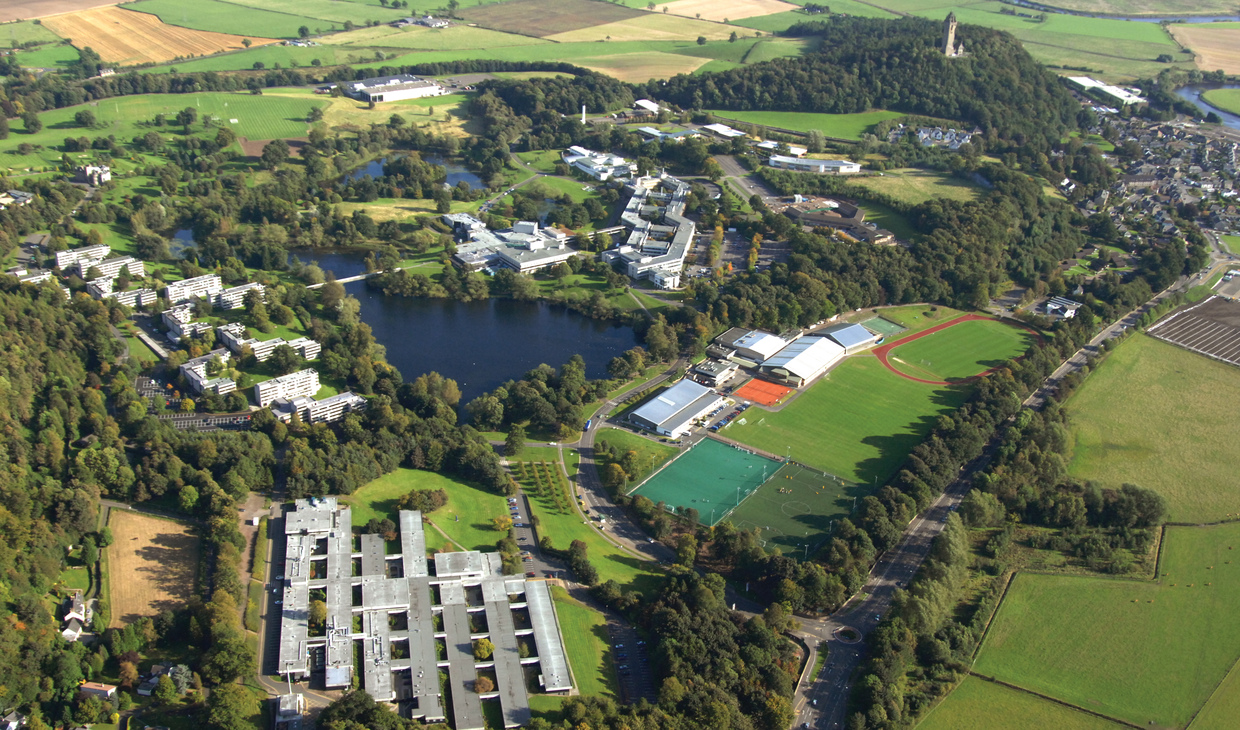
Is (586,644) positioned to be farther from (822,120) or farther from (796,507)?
(822,120)

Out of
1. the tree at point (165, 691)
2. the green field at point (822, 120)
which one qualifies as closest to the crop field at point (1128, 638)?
the tree at point (165, 691)

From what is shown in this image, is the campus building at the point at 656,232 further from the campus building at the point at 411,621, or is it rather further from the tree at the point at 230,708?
the tree at the point at 230,708

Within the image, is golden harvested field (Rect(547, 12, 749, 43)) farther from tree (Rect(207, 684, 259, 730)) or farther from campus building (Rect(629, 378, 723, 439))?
tree (Rect(207, 684, 259, 730))

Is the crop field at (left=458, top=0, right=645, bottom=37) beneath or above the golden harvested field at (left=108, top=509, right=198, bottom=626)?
above

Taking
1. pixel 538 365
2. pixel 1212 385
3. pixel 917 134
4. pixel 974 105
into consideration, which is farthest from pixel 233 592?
pixel 974 105

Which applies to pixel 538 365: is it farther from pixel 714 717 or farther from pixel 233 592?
pixel 714 717

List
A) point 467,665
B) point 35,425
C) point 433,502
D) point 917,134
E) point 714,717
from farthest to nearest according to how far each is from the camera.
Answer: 1. point 917,134
2. point 35,425
3. point 433,502
4. point 467,665
5. point 714,717

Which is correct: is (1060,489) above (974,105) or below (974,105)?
below

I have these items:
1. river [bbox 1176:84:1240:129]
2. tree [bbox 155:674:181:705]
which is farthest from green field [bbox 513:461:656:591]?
river [bbox 1176:84:1240:129]
